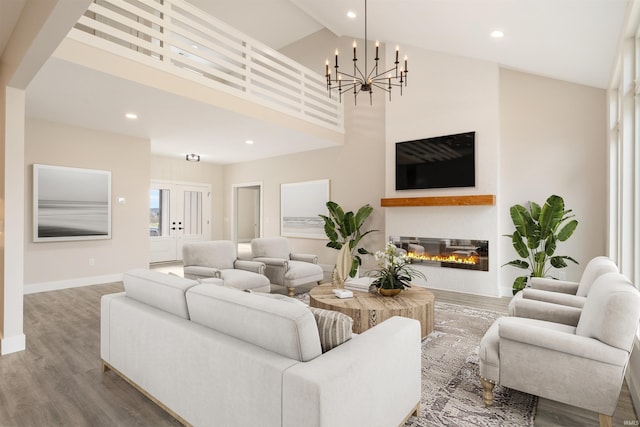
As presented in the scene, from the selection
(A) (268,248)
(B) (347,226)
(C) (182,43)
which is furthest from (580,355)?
(C) (182,43)

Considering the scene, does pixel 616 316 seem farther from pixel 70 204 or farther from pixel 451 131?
pixel 70 204

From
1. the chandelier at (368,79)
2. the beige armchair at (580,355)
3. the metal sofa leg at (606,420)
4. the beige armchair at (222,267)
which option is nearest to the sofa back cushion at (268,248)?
the beige armchair at (222,267)

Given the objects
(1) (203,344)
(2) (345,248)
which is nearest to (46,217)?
(2) (345,248)

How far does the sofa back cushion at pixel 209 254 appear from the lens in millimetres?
4734

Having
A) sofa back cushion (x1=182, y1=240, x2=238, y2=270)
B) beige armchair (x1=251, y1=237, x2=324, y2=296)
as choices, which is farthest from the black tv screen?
sofa back cushion (x1=182, y1=240, x2=238, y2=270)

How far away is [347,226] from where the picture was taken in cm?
656

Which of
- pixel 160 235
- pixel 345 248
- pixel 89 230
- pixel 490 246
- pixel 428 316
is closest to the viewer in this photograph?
pixel 428 316

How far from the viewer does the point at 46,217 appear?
5328 mm

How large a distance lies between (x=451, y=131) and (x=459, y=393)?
435 centimetres

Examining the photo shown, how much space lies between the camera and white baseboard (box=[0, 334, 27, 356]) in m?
2.99

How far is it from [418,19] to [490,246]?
11.4ft

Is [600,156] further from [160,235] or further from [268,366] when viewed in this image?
[160,235]

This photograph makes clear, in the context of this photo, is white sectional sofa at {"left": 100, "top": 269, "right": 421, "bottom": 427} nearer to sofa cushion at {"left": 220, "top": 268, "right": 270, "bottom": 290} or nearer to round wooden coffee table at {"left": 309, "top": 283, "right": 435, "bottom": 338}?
round wooden coffee table at {"left": 309, "top": 283, "right": 435, "bottom": 338}

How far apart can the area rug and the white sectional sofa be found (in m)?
0.23
